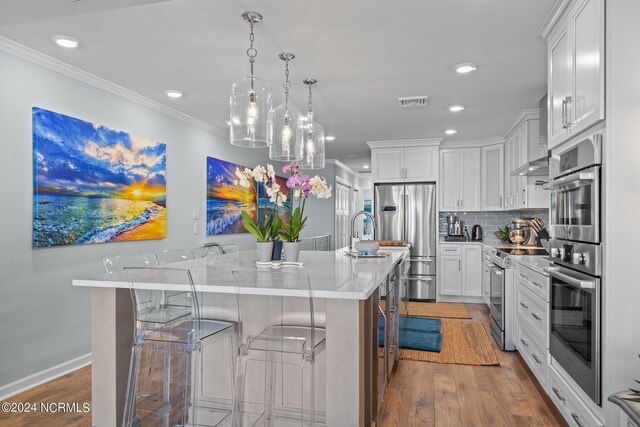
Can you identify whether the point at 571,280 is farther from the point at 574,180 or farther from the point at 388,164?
the point at 388,164

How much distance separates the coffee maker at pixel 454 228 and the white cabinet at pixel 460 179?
0.90ft

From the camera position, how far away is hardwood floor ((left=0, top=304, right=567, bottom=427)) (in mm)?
2574

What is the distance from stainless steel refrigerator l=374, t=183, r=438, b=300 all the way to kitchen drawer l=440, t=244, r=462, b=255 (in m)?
0.14

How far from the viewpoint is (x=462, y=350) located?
400 centimetres

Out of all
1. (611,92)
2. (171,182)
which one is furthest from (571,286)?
(171,182)

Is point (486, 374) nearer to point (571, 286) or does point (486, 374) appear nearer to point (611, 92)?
point (571, 286)

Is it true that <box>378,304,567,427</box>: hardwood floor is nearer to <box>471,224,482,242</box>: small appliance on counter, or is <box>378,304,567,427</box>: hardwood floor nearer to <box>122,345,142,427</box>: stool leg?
<box>122,345,142,427</box>: stool leg

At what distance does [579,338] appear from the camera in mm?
2137

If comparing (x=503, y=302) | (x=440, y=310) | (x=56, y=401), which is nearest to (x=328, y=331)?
(x=56, y=401)

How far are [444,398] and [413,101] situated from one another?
2804mm

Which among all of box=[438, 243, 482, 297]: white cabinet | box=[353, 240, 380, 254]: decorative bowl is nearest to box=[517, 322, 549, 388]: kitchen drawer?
box=[353, 240, 380, 254]: decorative bowl

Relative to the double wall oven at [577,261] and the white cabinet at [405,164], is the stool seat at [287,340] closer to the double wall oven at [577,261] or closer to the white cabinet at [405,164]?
the double wall oven at [577,261]

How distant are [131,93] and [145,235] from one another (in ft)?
4.54

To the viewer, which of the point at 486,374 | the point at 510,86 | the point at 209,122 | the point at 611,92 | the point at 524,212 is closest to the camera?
the point at 611,92
